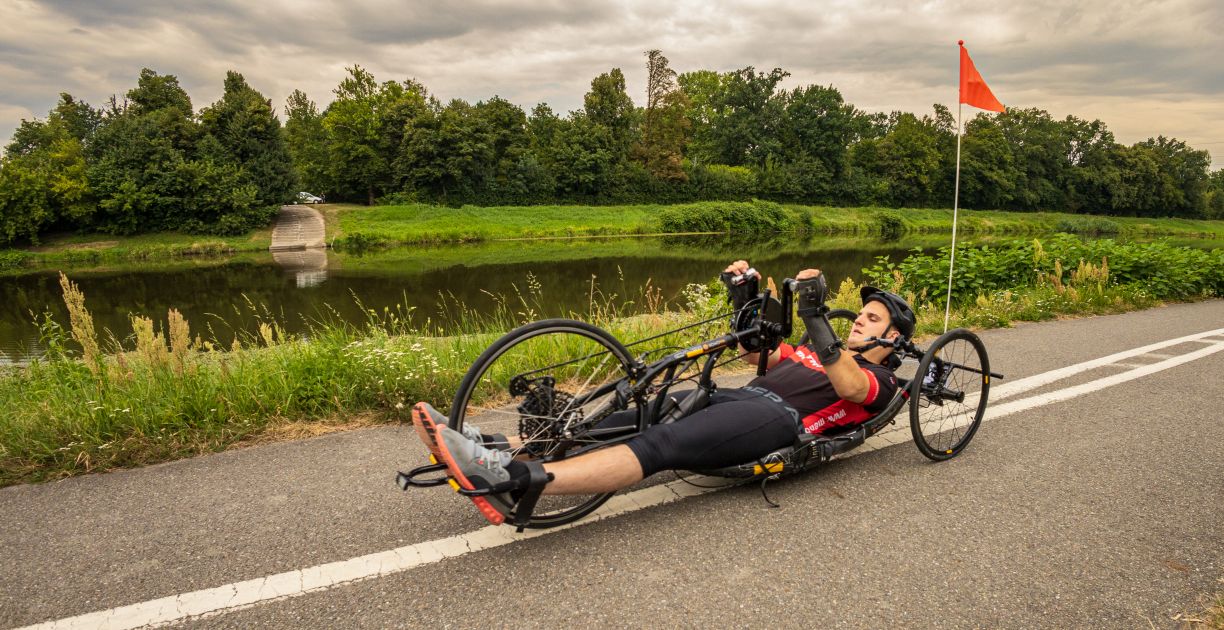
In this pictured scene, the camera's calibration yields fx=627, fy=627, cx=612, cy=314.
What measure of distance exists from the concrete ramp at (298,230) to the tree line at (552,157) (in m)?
1.35

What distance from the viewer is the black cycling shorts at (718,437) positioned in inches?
112

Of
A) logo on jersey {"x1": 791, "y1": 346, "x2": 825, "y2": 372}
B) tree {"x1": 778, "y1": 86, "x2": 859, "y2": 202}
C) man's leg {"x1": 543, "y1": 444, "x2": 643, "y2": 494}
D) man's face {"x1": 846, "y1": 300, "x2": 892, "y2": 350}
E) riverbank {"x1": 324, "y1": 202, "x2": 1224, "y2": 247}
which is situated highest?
tree {"x1": 778, "y1": 86, "x2": 859, "y2": 202}

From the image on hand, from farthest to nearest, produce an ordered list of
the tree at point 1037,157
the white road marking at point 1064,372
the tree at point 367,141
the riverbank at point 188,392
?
the tree at point 1037,157 < the tree at point 367,141 < the white road marking at point 1064,372 < the riverbank at point 188,392

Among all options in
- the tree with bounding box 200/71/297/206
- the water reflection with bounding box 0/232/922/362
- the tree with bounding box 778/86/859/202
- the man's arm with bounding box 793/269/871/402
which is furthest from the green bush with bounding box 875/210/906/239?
the man's arm with bounding box 793/269/871/402

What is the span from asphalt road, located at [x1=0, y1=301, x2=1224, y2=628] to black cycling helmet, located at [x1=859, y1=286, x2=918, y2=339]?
79 cm

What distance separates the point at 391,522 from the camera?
2.99m

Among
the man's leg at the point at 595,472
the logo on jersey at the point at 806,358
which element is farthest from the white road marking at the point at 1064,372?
the man's leg at the point at 595,472

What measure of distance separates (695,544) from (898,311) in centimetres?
193

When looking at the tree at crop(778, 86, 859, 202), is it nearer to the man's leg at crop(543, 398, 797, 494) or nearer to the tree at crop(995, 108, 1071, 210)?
the tree at crop(995, 108, 1071, 210)

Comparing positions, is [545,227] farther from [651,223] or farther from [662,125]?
[662,125]

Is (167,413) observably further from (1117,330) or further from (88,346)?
(1117,330)

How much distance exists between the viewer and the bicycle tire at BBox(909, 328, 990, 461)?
11.6ft

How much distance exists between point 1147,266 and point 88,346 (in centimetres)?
1443

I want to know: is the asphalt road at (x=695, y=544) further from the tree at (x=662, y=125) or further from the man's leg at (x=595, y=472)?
the tree at (x=662, y=125)
